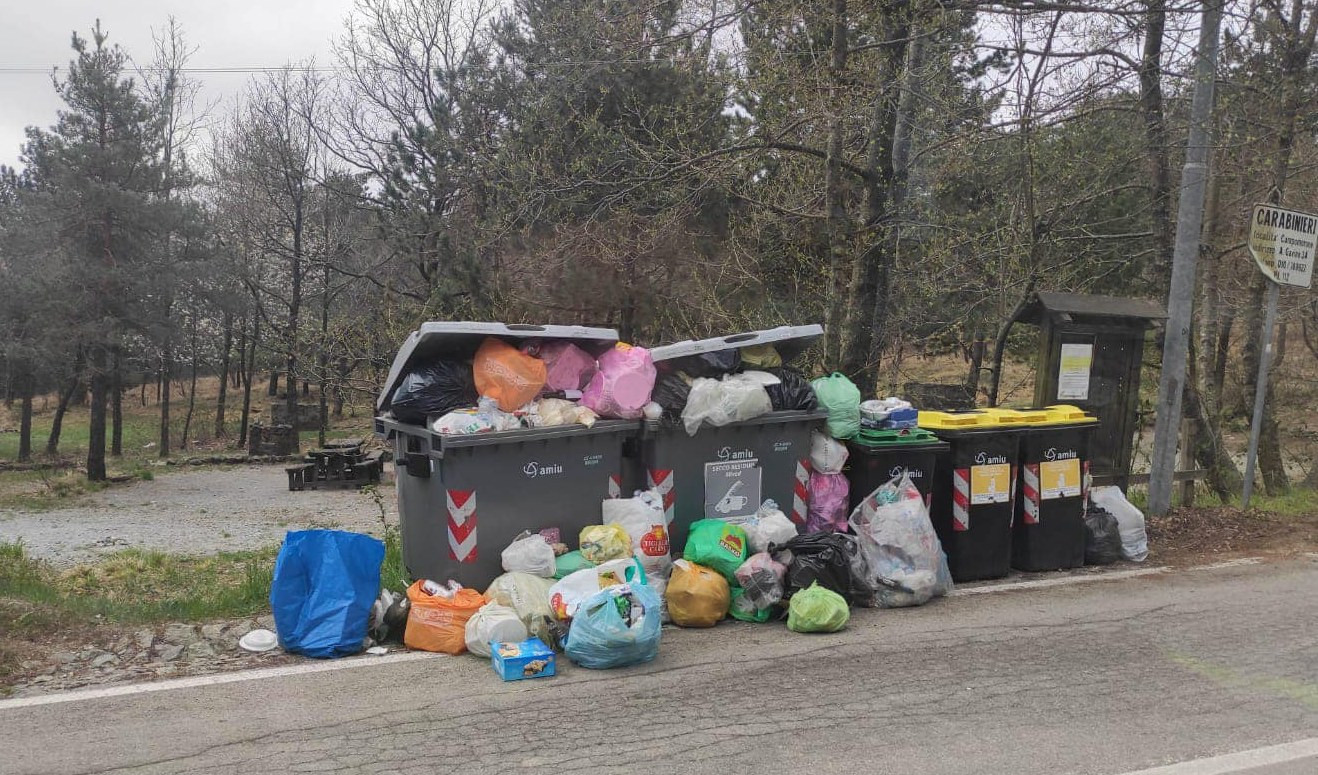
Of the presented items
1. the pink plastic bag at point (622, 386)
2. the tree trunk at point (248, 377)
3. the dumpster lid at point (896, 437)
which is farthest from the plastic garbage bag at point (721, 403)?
the tree trunk at point (248, 377)

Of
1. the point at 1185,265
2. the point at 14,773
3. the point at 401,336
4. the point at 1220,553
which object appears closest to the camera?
the point at 14,773

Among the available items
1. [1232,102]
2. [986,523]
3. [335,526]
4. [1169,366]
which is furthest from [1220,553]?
[335,526]

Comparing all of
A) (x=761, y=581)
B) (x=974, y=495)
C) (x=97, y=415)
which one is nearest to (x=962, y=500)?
(x=974, y=495)

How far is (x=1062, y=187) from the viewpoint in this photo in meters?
9.41

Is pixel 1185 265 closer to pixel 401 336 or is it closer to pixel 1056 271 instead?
pixel 1056 271

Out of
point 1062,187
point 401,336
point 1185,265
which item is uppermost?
point 1062,187

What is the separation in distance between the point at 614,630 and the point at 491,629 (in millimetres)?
668

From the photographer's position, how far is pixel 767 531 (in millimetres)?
5625

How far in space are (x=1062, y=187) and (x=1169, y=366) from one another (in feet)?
8.05

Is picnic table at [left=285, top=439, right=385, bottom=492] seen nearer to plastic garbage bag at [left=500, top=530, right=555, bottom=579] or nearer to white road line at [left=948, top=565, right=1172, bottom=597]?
plastic garbage bag at [left=500, top=530, right=555, bottom=579]

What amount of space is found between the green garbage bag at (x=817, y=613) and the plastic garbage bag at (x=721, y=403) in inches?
49.3

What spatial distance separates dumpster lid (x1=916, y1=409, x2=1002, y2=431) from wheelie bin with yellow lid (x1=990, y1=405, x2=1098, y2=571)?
0.10m

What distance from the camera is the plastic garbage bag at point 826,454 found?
6.17 meters

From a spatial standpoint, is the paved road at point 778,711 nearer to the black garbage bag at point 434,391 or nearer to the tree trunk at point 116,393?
the black garbage bag at point 434,391
